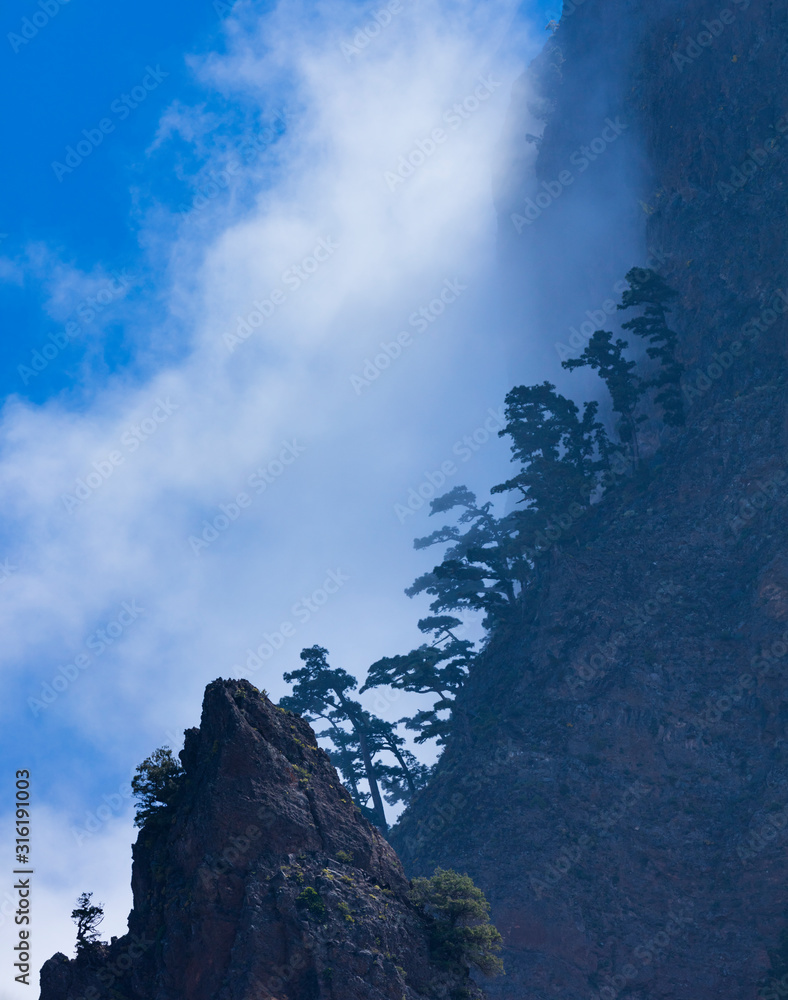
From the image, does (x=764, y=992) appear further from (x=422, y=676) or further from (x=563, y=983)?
(x=422, y=676)

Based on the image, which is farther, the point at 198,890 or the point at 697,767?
the point at 697,767

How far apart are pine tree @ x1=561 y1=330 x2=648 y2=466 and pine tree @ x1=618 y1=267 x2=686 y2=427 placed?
1419mm

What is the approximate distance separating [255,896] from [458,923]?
9.16 meters

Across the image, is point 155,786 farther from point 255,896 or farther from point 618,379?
point 618,379

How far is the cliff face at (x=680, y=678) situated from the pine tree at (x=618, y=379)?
263 centimetres

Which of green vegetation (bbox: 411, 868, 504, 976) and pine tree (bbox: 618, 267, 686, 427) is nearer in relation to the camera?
green vegetation (bbox: 411, 868, 504, 976)

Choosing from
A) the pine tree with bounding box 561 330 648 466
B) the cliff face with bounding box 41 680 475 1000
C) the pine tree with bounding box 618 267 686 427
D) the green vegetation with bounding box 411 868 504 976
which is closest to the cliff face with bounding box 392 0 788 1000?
the pine tree with bounding box 618 267 686 427

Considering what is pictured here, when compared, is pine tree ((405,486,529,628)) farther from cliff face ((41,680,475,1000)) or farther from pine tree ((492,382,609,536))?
cliff face ((41,680,475,1000))

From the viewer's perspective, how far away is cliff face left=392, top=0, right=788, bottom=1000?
49.0 metres

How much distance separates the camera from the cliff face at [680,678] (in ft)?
161

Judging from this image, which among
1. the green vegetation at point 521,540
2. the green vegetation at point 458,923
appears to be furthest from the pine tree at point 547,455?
the green vegetation at point 458,923

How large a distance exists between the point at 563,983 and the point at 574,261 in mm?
74347

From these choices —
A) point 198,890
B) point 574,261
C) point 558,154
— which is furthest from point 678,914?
point 558,154

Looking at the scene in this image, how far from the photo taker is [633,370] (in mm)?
81438
